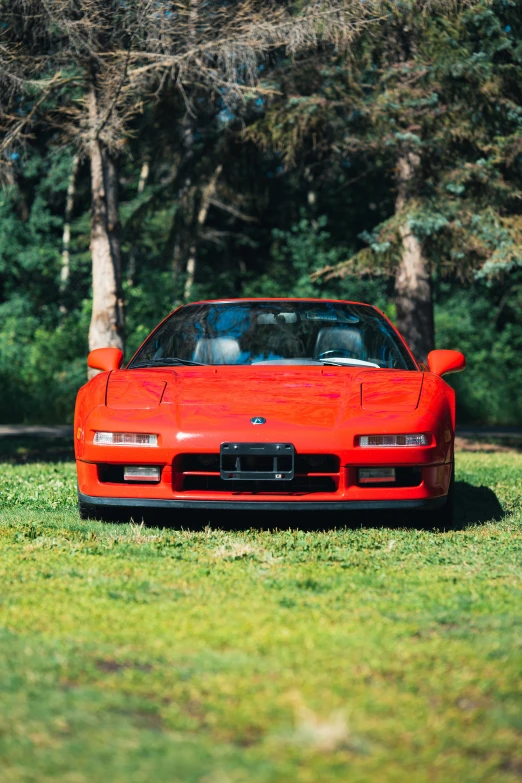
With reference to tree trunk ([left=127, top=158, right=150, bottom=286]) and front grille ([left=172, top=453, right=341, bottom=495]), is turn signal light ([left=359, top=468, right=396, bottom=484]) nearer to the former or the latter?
front grille ([left=172, top=453, right=341, bottom=495])

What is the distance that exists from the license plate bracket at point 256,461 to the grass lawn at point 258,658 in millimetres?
350

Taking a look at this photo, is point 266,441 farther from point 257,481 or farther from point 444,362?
point 444,362

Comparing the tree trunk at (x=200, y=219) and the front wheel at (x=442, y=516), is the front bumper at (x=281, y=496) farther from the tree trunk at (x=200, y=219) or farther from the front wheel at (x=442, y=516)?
the tree trunk at (x=200, y=219)

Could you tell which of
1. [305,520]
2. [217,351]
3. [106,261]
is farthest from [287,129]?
[305,520]

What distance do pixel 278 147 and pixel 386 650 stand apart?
508 inches

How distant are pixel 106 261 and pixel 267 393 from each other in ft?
22.9

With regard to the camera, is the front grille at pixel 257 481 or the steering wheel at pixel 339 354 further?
the steering wheel at pixel 339 354

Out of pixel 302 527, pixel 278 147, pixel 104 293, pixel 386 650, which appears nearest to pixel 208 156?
pixel 278 147

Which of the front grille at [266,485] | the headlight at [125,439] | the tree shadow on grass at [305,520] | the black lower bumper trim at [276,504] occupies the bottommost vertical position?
the tree shadow on grass at [305,520]

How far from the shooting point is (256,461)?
5.96 meters

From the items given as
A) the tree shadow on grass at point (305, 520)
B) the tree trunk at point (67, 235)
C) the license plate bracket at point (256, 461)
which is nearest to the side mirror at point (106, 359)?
the tree shadow on grass at point (305, 520)

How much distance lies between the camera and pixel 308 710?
2895 millimetres

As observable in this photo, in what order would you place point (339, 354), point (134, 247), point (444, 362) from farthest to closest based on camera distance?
point (134, 247) < point (339, 354) < point (444, 362)

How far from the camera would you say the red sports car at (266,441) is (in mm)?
5965
